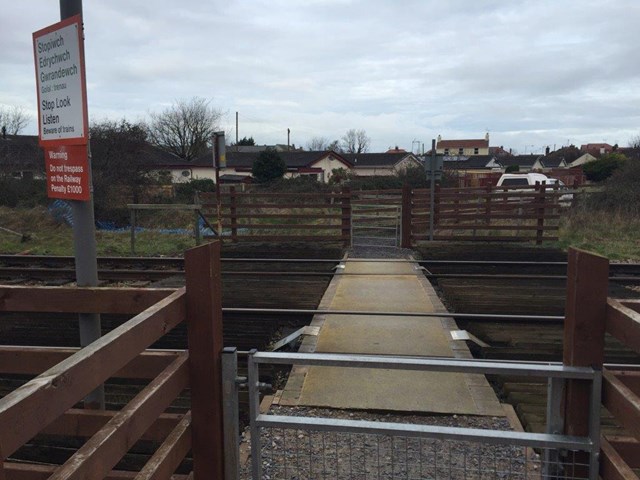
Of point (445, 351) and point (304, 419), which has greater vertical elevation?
point (304, 419)

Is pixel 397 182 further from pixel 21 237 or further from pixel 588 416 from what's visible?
pixel 588 416

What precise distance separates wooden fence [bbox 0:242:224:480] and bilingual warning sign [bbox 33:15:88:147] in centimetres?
108

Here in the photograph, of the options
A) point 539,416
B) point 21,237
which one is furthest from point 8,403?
point 21,237

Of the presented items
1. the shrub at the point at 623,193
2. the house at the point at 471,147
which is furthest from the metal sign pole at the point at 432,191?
the house at the point at 471,147

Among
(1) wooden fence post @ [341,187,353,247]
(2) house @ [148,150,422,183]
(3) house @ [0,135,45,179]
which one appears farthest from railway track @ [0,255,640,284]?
(2) house @ [148,150,422,183]

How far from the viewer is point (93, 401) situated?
3.45 metres

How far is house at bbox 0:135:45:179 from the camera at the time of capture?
79.2 ft

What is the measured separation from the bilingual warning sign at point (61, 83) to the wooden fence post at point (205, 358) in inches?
53.9

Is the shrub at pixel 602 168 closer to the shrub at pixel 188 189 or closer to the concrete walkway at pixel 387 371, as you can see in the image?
the shrub at pixel 188 189

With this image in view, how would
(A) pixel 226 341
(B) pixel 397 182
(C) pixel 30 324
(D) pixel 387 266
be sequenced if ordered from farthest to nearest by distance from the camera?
(B) pixel 397 182, (D) pixel 387 266, (C) pixel 30 324, (A) pixel 226 341

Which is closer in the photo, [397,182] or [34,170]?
[34,170]

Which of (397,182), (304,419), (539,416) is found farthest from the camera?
(397,182)

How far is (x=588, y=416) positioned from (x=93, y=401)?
2.92 metres

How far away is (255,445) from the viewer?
275 cm
